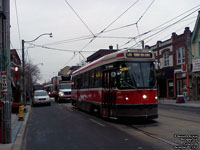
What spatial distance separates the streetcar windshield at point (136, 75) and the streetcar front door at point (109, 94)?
58 centimetres

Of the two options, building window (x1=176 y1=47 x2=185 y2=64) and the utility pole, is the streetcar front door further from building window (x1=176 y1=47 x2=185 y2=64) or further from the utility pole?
building window (x1=176 y1=47 x2=185 y2=64)

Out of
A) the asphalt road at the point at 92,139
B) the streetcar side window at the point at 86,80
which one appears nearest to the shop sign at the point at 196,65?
the streetcar side window at the point at 86,80

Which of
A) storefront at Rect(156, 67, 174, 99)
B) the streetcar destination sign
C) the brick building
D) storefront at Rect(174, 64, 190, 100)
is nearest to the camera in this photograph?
the streetcar destination sign

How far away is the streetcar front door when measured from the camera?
13.2 m

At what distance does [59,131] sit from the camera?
11633 millimetres

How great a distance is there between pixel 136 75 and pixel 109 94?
1.82 meters

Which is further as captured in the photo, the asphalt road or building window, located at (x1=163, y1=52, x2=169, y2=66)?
building window, located at (x1=163, y1=52, x2=169, y2=66)

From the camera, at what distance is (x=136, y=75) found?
41.7 ft

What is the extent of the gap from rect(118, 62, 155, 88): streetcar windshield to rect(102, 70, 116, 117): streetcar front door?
0.58 meters

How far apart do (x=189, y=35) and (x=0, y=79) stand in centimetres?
2879

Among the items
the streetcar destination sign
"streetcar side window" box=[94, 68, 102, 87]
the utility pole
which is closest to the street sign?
the utility pole

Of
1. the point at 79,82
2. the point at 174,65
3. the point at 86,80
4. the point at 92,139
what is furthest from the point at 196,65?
the point at 92,139

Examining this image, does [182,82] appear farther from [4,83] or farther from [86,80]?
[4,83]

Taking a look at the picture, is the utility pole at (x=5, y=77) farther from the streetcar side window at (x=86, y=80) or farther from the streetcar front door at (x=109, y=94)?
the streetcar side window at (x=86, y=80)
